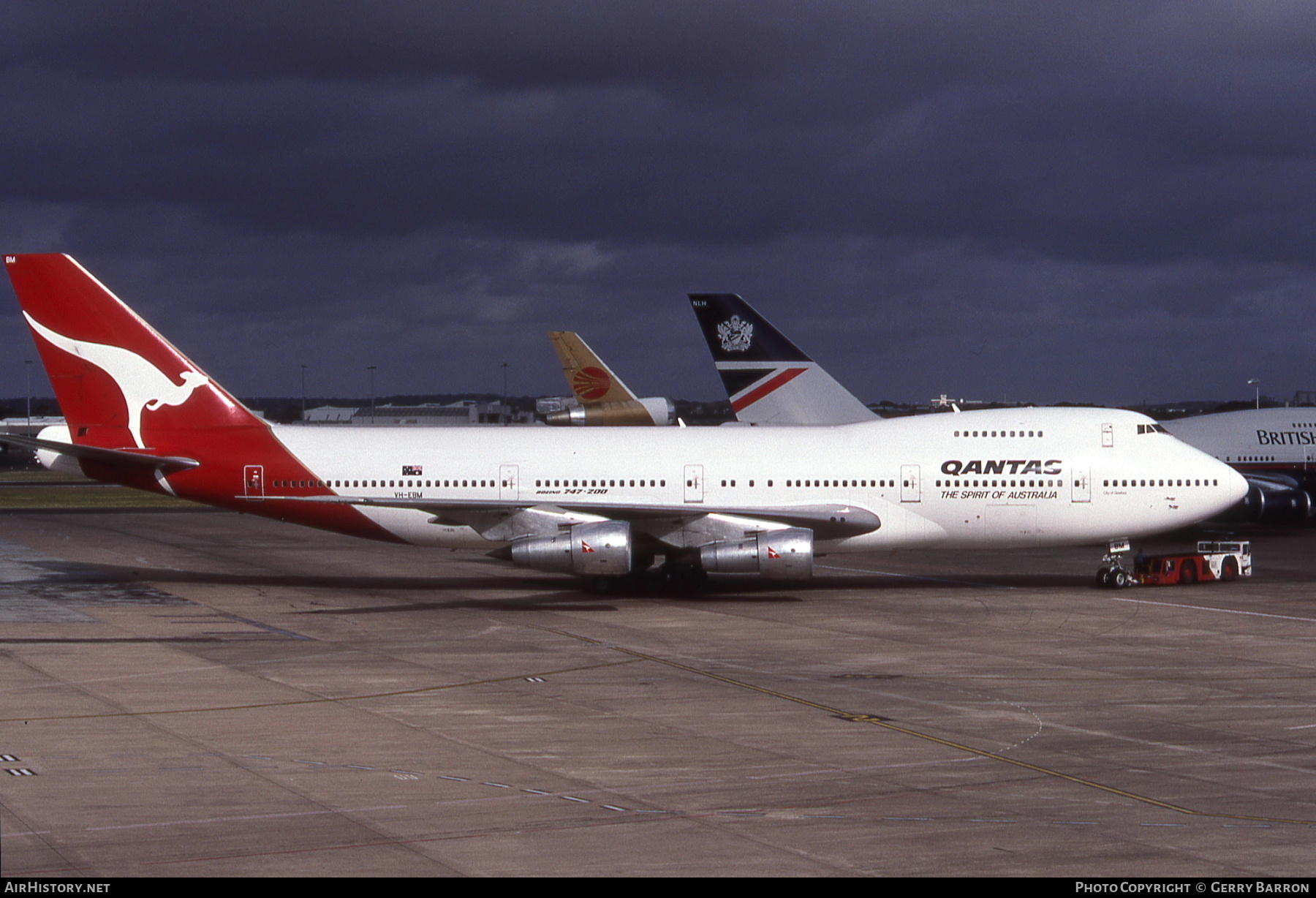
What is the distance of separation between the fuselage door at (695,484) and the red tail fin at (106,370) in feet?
39.1

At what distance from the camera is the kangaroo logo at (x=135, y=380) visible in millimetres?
37625

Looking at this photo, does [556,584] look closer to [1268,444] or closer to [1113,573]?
[1113,573]

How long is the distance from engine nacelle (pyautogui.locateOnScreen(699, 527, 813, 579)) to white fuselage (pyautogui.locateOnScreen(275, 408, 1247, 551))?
181cm

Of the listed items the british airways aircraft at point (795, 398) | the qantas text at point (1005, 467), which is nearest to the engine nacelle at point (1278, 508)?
the british airways aircraft at point (795, 398)

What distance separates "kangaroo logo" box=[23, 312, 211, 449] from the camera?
123 feet

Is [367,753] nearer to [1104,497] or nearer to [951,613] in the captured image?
[951,613]

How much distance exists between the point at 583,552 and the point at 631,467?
394 cm

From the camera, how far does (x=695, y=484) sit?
36781mm

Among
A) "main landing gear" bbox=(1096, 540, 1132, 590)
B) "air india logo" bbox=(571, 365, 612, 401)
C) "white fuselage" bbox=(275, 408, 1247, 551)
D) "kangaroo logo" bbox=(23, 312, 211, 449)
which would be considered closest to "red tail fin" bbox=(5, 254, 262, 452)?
"kangaroo logo" bbox=(23, 312, 211, 449)

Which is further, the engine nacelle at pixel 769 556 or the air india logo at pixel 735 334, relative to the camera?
the air india logo at pixel 735 334

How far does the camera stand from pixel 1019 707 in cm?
2219

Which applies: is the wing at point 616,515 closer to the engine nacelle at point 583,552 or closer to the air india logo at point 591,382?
the engine nacelle at point 583,552

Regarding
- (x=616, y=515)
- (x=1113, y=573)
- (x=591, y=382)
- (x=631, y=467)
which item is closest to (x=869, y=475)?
(x=631, y=467)

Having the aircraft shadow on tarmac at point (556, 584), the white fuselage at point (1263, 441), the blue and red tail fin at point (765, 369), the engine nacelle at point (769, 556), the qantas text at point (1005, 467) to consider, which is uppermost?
the blue and red tail fin at point (765, 369)
